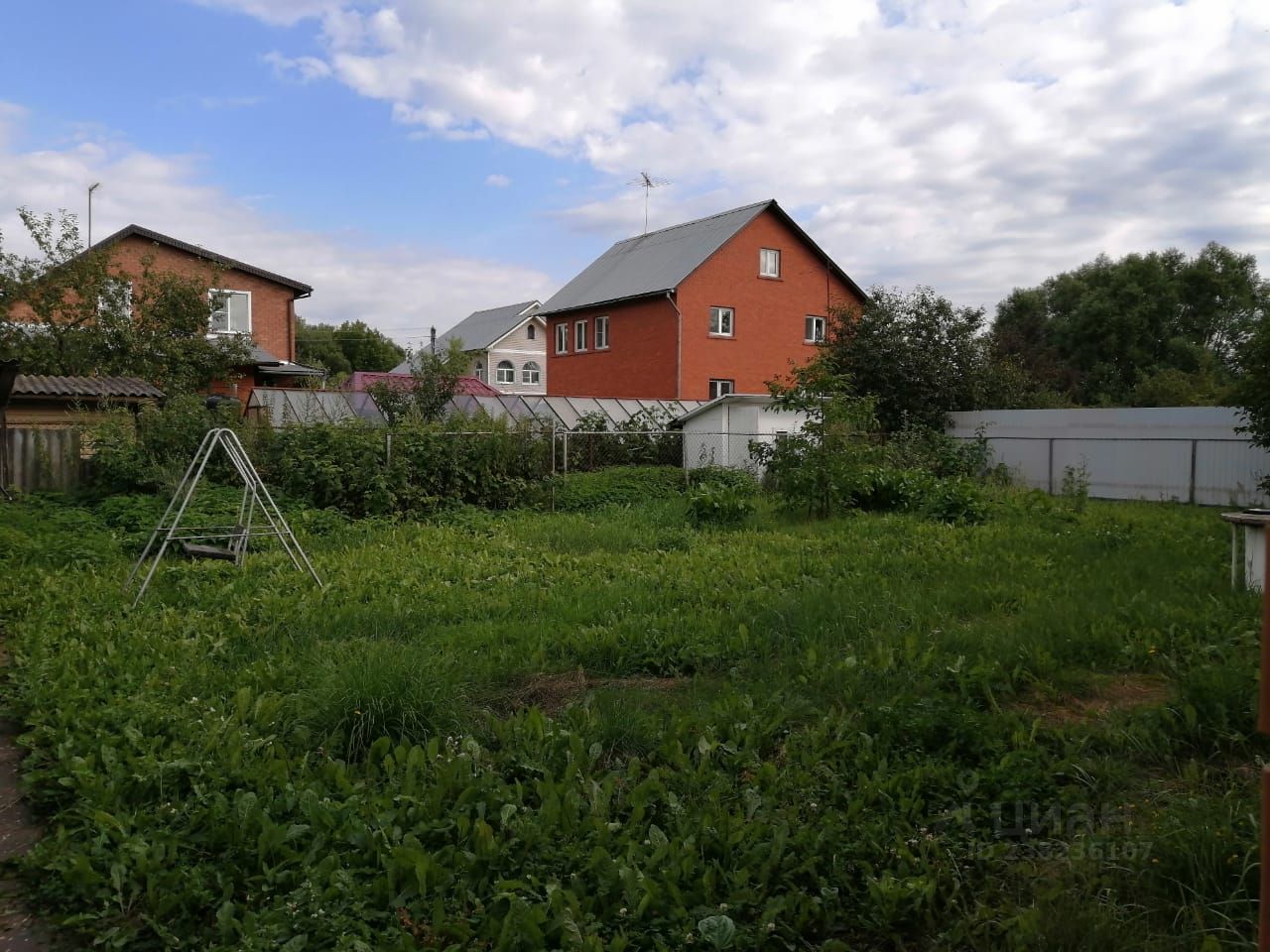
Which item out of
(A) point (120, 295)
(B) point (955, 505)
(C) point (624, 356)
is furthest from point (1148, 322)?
(A) point (120, 295)

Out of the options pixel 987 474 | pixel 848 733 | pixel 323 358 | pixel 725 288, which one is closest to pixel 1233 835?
pixel 848 733

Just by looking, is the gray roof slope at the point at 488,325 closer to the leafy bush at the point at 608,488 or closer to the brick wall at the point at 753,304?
the brick wall at the point at 753,304

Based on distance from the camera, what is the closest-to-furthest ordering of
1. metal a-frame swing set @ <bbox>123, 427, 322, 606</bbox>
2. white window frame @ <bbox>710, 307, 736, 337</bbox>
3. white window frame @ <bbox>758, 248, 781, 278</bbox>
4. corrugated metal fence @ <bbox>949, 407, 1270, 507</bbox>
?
1. metal a-frame swing set @ <bbox>123, 427, 322, 606</bbox>
2. corrugated metal fence @ <bbox>949, 407, 1270, 507</bbox>
3. white window frame @ <bbox>710, 307, 736, 337</bbox>
4. white window frame @ <bbox>758, 248, 781, 278</bbox>

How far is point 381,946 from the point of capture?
2.96 metres

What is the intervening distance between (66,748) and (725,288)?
29233 millimetres

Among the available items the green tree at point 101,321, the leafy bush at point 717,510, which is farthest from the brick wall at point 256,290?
the leafy bush at point 717,510

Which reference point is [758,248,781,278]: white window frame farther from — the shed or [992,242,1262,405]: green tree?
the shed

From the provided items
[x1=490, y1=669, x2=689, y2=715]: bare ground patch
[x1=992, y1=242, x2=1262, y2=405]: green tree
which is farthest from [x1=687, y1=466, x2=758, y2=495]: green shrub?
[x1=992, y1=242, x2=1262, y2=405]: green tree

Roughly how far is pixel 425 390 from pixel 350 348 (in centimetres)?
5980

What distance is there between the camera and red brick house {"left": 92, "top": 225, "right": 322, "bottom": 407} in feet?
87.0

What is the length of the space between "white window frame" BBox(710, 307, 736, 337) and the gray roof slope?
2512 centimetres

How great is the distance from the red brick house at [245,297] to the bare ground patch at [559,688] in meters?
21.4

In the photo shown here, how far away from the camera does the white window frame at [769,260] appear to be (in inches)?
1288

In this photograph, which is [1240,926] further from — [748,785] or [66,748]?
[66,748]
